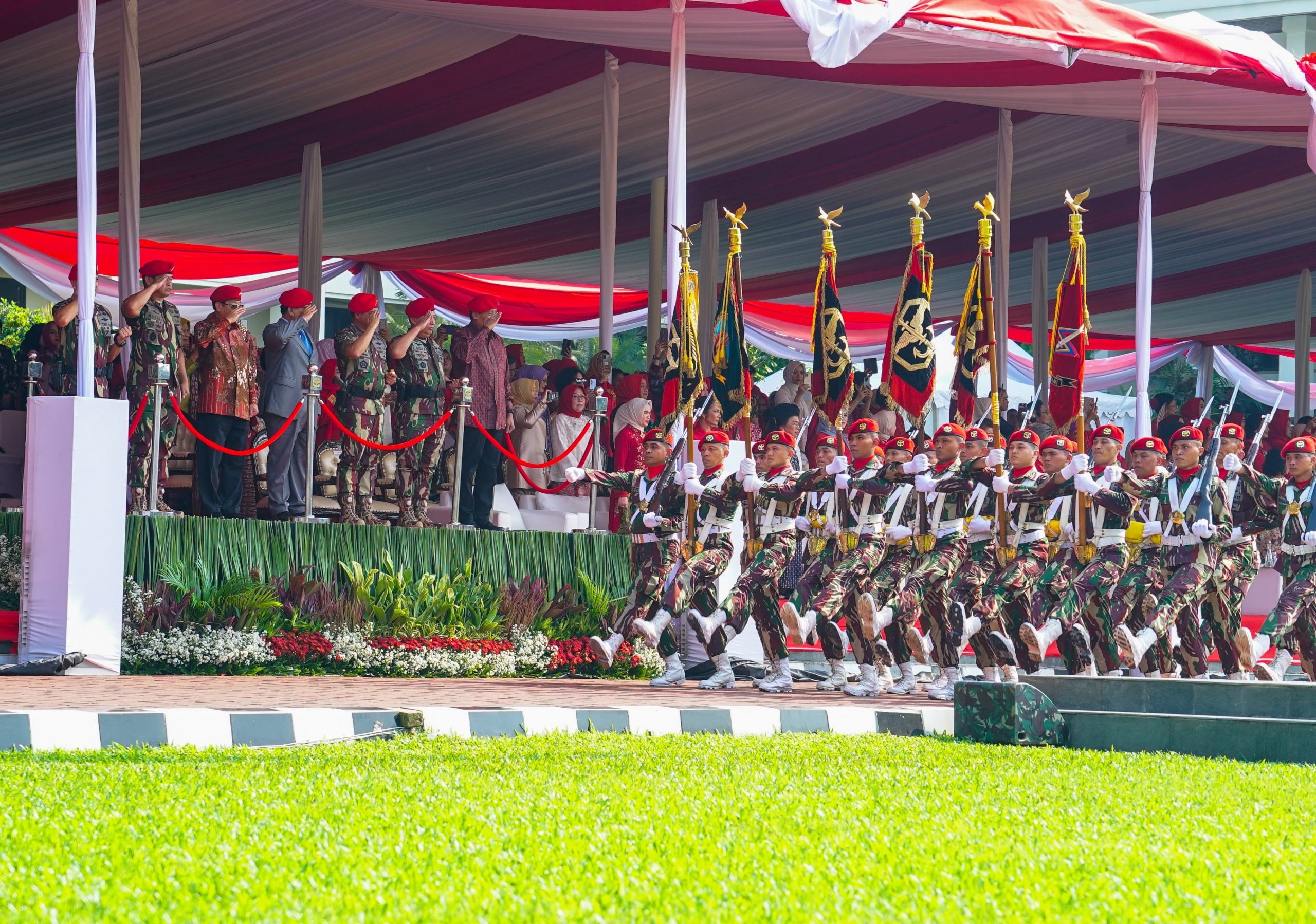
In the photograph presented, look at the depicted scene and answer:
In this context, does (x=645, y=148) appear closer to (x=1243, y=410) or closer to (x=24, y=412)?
(x=24, y=412)

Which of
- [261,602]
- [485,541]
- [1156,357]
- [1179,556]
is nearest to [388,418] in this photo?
[485,541]

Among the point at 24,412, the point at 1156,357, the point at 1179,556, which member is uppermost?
the point at 1156,357

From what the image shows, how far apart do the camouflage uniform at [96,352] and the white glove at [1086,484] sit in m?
5.66

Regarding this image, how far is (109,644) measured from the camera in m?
9.63

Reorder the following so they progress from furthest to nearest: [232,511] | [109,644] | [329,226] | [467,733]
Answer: [329,226]
[232,511]
[109,644]
[467,733]

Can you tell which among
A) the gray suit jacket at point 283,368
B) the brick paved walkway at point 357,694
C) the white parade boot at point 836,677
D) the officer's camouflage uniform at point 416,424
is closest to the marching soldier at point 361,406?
the officer's camouflage uniform at point 416,424

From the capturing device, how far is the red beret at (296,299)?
12.1 metres

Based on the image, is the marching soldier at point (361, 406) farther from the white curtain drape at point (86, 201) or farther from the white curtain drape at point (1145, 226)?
the white curtain drape at point (1145, 226)

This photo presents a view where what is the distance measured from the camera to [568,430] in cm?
1345

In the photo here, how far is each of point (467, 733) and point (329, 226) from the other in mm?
12146

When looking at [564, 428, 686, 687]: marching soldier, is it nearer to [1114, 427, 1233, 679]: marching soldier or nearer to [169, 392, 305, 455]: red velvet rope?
[169, 392, 305, 455]: red velvet rope

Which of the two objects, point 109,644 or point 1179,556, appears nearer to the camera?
point 109,644

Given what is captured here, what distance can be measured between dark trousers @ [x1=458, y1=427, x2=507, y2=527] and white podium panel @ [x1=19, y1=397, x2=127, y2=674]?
2980 mm

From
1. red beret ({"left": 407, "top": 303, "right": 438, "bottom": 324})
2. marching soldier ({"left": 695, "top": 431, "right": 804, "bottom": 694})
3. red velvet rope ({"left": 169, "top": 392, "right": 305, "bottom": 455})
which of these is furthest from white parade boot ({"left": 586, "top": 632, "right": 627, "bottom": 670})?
red beret ({"left": 407, "top": 303, "right": 438, "bottom": 324})
